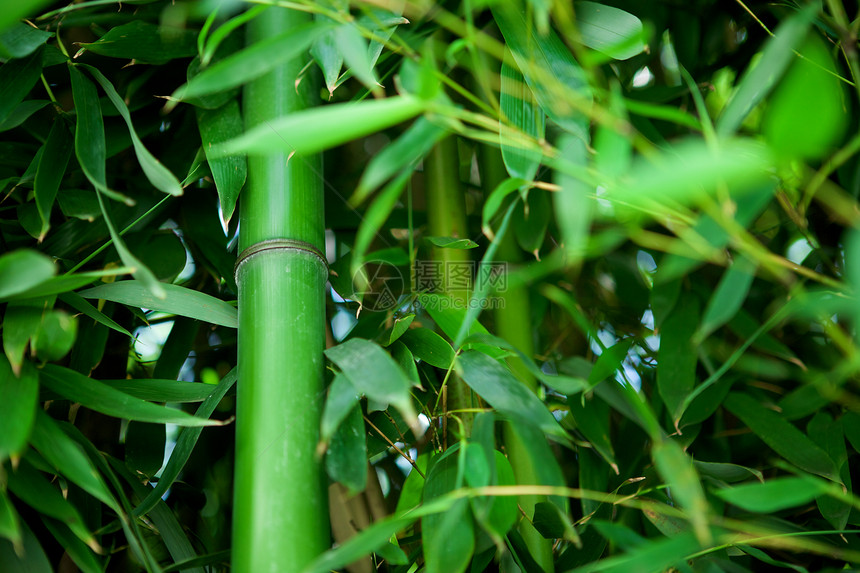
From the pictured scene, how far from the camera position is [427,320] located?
2.57ft

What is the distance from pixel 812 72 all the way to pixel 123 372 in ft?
2.40

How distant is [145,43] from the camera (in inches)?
25.9

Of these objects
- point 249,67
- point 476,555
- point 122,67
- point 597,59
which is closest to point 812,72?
point 597,59

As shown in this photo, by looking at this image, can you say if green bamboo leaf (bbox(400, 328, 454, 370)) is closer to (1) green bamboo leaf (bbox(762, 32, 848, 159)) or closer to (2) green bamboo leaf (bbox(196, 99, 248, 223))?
(2) green bamboo leaf (bbox(196, 99, 248, 223))

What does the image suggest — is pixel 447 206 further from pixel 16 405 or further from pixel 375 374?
pixel 16 405

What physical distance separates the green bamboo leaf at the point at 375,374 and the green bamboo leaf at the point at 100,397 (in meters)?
0.12

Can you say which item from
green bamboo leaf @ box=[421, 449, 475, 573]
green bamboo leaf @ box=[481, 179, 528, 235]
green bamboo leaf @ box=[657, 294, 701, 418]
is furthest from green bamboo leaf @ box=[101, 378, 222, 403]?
green bamboo leaf @ box=[657, 294, 701, 418]

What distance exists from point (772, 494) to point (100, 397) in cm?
46

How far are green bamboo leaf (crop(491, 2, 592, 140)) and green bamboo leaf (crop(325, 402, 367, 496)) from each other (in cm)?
26

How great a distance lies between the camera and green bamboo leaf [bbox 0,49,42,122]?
1.93ft

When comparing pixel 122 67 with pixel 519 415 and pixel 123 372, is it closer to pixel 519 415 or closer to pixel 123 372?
pixel 123 372

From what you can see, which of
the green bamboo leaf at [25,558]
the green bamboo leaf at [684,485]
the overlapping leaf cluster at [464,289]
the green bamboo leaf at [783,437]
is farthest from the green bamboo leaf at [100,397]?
the green bamboo leaf at [783,437]

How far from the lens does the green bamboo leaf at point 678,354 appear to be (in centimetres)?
67

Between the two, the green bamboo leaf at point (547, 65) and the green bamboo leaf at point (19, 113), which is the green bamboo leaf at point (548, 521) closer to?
the green bamboo leaf at point (547, 65)
